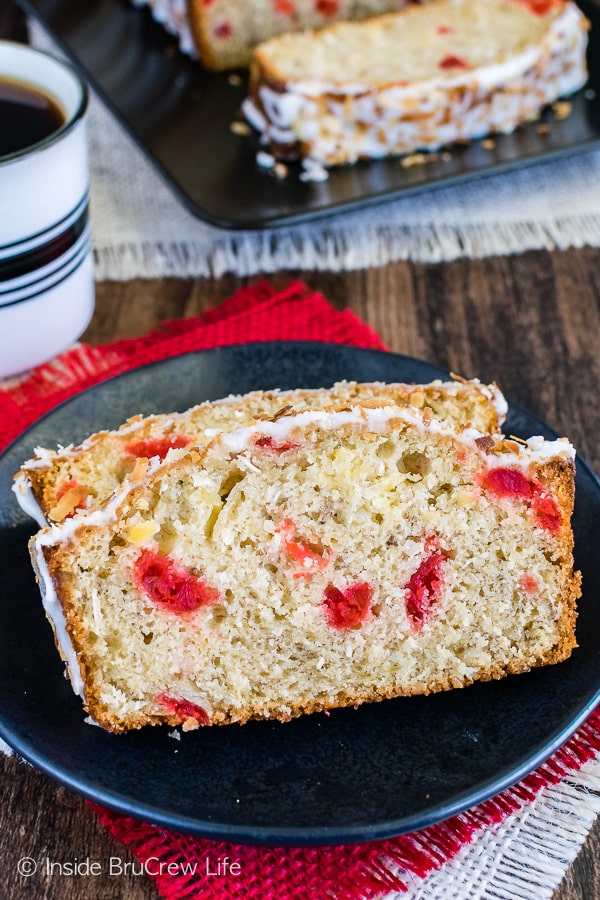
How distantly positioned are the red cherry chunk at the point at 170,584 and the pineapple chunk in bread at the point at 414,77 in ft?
5.86

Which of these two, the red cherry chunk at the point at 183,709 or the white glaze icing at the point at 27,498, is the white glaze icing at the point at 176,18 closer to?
the white glaze icing at the point at 27,498

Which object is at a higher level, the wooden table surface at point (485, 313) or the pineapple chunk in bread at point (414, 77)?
the pineapple chunk in bread at point (414, 77)

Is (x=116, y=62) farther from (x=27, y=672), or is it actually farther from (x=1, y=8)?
(x=27, y=672)

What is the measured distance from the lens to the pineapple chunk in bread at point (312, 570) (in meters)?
1.63

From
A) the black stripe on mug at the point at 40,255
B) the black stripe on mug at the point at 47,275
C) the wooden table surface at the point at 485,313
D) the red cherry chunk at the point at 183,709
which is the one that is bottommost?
the wooden table surface at the point at 485,313

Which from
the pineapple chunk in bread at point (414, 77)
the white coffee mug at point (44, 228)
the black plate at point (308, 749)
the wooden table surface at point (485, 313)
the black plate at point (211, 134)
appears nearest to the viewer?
the black plate at point (308, 749)

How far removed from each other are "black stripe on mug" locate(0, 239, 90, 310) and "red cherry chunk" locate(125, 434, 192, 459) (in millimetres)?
741

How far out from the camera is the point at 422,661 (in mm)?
1718

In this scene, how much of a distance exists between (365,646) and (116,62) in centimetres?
251

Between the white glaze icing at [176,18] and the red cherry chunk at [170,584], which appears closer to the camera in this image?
the red cherry chunk at [170,584]

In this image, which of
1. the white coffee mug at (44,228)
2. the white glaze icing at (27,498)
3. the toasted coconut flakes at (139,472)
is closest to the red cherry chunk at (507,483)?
the toasted coconut flakes at (139,472)

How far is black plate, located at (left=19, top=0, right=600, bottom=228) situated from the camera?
295cm

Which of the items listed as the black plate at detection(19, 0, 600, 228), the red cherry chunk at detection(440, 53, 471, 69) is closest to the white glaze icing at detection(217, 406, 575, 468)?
the black plate at detection(19, 0, 600, 228)

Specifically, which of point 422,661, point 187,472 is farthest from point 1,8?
point 422,661
